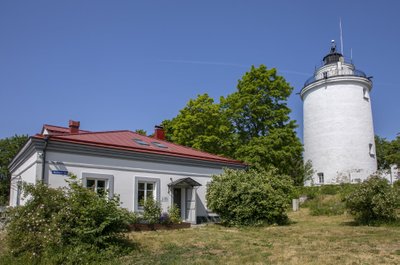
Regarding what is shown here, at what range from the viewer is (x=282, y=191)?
19.4 meters

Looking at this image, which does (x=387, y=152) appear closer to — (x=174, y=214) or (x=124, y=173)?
(x=174, y=214)

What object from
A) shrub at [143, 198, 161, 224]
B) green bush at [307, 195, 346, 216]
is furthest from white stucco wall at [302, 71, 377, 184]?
shrub at [143, 198, 161, 224]

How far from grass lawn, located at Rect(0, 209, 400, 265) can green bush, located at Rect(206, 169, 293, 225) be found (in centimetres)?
310

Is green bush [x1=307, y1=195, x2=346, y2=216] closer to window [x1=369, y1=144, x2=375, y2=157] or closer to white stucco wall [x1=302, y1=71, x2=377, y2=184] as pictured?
white stucco wall [x1=302, y1=71, x2=377, y2=184]

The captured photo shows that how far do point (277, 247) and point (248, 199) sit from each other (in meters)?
7.08

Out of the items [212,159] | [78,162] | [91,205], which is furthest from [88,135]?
[91,205]

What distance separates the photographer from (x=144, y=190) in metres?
18.6

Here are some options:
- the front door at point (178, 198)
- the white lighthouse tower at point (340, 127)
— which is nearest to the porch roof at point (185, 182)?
the front door at point (178, 198)

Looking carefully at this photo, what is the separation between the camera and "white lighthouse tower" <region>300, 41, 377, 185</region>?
1257 inches

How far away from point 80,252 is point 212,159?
40.1 feet

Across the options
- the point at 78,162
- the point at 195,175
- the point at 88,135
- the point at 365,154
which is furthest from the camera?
the point at 365,154

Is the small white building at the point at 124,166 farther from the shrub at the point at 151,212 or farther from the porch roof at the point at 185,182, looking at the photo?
the shrub at the point at 151,212

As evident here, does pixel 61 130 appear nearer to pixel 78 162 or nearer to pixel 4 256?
pixel 78 162

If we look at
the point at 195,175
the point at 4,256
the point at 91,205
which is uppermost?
the point at 195,175
